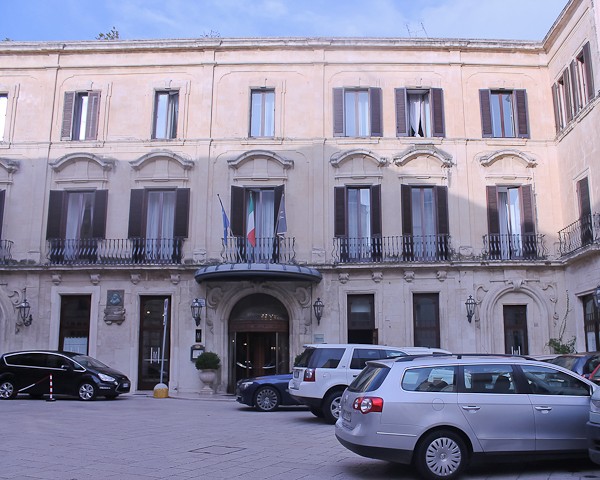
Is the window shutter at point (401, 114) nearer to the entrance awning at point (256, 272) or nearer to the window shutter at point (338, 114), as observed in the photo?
the window shutter at point (338, 114)

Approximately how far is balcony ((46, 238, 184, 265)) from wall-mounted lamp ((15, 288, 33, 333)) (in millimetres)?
1634

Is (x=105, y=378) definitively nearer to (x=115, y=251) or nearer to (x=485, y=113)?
(x=115, y=251)

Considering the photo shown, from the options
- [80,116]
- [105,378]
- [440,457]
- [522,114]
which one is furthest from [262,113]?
[440,457]

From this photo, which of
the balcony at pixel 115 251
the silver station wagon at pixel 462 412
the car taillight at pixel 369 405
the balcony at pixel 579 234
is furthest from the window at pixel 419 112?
the car taillight at pixel 369 405

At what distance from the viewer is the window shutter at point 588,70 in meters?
20.8

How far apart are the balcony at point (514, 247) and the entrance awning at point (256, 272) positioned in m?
6.17

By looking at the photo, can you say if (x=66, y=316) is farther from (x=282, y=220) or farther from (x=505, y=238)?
(x=505, y=238)

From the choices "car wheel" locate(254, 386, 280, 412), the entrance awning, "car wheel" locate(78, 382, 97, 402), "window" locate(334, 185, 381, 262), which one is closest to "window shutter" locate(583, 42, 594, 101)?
"window" locate(334, 185, 381, 262)

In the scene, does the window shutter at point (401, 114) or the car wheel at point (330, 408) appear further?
the window shutter at point (401, 114)

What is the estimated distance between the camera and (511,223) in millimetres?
23562

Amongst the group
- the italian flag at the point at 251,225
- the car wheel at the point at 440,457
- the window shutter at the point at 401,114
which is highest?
the window shutter at the point at 401,114

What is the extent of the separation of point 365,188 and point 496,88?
6265 mm

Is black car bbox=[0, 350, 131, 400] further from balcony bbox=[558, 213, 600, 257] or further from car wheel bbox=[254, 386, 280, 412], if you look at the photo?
balcony bbox=[558, 213, 600, 257]

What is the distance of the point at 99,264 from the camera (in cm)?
2333
